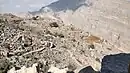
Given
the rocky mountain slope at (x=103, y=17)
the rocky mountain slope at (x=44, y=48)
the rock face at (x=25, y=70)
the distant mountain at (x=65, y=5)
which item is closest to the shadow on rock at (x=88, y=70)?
the rocky mountain slope at (x=44, y=48)

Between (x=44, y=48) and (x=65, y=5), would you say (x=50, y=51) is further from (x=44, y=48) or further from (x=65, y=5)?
(x=65, y=5)

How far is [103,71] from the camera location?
12328 millimetres

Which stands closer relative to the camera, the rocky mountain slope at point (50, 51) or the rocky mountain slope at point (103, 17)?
the rocky mountain slope at point (50, 51)

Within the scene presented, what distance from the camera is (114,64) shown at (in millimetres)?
14523

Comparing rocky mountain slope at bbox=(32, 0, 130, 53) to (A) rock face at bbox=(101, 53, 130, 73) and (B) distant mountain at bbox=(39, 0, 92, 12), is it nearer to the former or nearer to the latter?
(B) distant mountain at bbox=(39, 0, 92, 12)

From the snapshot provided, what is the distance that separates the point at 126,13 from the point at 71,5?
1817 cm

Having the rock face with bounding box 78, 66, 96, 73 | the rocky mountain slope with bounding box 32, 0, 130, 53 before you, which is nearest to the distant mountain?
the rocky mountain slope with bounding box 32, 0, 130, 53

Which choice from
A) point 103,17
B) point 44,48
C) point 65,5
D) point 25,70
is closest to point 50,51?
point 44,48

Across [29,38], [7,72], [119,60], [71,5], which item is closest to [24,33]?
[29,38]

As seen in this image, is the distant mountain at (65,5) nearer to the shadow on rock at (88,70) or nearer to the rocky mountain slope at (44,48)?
the rocky mountain slope at (44,48)

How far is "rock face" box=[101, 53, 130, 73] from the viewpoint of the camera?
1305 centimetres

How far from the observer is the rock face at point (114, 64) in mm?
13048

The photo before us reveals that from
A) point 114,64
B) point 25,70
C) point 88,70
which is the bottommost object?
point 114,64

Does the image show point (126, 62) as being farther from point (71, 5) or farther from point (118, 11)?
point (71, 5)
